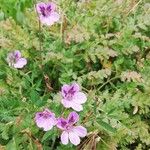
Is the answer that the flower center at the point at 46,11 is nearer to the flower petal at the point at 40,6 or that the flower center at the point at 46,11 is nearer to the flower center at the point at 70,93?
the flower petal at the point at 40,6

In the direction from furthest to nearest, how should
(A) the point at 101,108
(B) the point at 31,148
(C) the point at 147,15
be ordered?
(C) the point at 147,15 < (A) the point at 101,108 < (B) the point at 31,148

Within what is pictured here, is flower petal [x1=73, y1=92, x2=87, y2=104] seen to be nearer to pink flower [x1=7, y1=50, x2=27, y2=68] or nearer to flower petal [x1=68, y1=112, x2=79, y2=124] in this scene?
flower petal [x1=68, y1=112, x2=79, y2=124]

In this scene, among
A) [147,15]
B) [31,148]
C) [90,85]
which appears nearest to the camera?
[31,148]

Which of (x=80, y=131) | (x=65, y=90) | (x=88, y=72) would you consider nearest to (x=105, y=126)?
(x=80, y=131)

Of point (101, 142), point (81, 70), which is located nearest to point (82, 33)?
point (81, 70)

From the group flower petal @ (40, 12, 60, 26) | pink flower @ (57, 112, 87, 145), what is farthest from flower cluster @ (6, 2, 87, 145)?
flower petal @ (40, 12, 60, 26)

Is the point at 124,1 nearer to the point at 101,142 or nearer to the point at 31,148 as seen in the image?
the point at 101,142

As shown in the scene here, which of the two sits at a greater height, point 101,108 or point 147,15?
point 147,15
